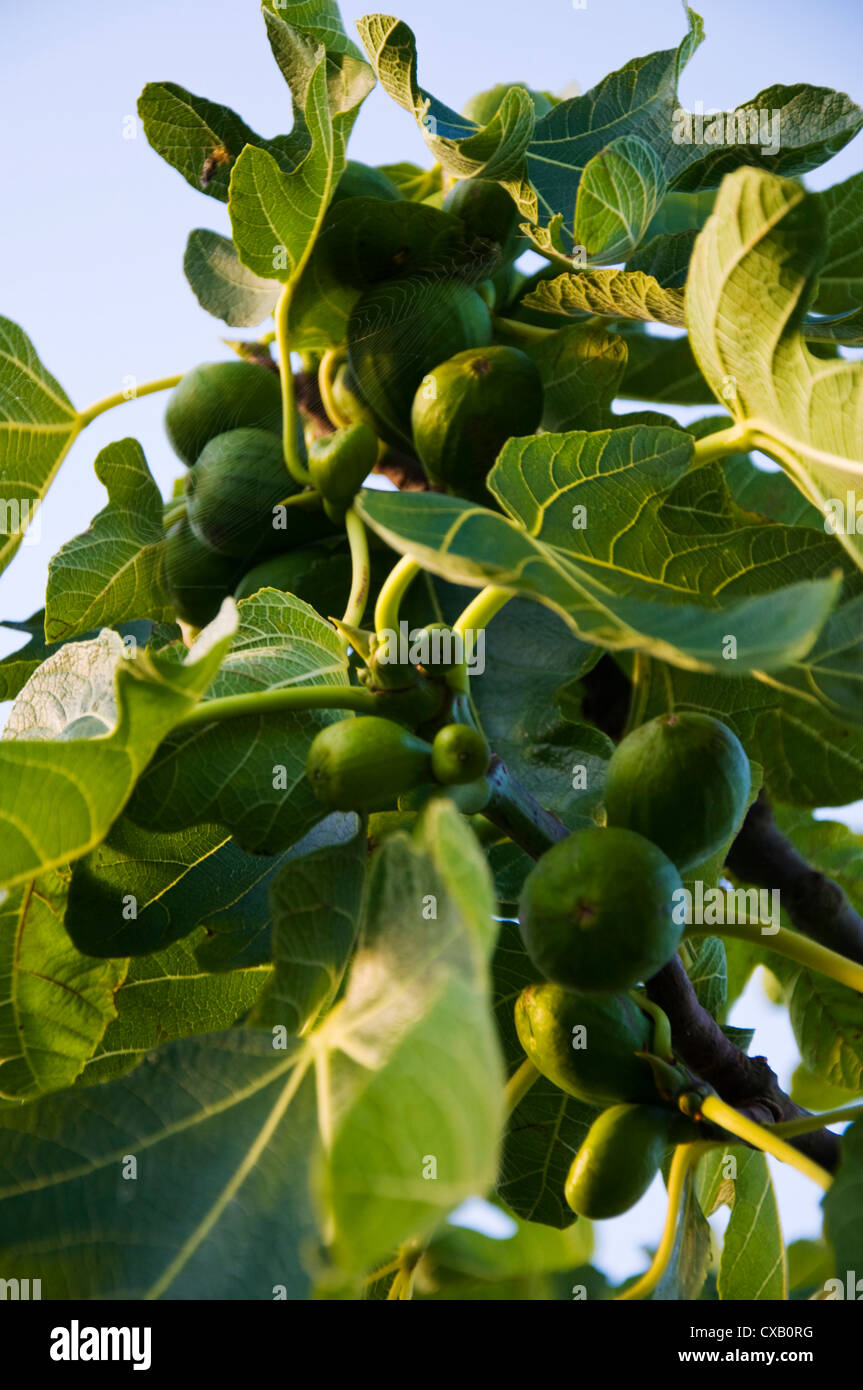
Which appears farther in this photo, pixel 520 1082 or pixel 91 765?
pixel 520 1082

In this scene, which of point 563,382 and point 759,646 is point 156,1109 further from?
point 563,382

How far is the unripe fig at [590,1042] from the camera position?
29.2 inches

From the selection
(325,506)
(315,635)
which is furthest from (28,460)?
(315,635)

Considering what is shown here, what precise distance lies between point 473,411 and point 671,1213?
0.59m

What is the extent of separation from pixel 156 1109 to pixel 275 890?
0.45 feet

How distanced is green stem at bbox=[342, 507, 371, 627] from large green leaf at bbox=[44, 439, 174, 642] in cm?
23

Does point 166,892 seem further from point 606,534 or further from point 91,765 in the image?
point 606,534

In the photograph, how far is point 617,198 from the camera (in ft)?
2.81

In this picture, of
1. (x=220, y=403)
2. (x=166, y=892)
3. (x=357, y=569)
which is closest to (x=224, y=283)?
(x=220, y=403)

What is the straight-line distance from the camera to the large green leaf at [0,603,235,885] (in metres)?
0.61

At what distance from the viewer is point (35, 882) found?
84 cm

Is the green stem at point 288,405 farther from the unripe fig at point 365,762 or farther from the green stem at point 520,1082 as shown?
the green stem at point 520,1082
